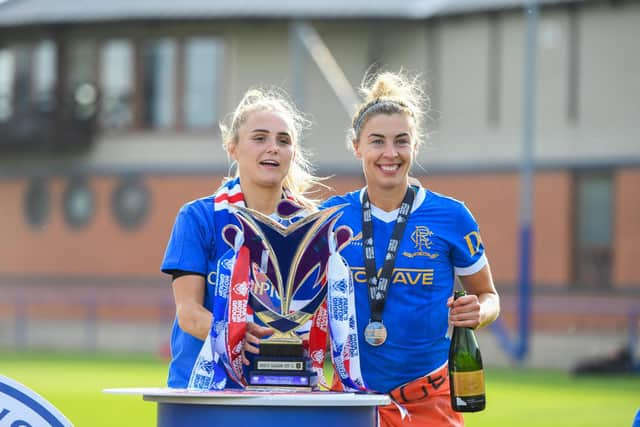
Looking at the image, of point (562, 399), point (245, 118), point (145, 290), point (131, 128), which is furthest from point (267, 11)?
point (245, 118)

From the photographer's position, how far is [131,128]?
3781 centimetres

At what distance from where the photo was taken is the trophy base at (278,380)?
14.5 feet

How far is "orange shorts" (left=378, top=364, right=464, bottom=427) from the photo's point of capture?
5512 mm

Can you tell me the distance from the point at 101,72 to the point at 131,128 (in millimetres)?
1877

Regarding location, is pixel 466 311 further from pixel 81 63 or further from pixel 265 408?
pixel 81 63

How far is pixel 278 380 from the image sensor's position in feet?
14.5

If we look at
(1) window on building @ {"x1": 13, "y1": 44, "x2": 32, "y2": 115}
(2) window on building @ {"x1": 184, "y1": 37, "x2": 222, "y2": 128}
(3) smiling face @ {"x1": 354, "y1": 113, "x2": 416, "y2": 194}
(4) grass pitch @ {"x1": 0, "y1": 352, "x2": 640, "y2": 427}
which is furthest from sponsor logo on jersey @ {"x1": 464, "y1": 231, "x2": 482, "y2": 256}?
(1) window on building @ {"x1": 13, "y1": 44, "x2": 32, "y2": 115}

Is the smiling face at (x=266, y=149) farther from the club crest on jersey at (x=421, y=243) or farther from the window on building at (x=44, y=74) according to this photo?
the window on building at (x=44, y=74)

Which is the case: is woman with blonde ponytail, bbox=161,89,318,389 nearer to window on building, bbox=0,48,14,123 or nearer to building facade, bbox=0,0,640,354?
building facade, bbox=0,0,640,354

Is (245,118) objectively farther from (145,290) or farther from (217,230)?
(145,290)

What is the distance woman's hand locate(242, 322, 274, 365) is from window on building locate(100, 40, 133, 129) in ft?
111

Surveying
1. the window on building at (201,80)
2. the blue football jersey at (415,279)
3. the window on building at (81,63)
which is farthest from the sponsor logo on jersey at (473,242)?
the window on building at (81,63)

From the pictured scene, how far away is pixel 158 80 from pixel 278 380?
33911mm

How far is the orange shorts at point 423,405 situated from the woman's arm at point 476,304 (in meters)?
0.35
